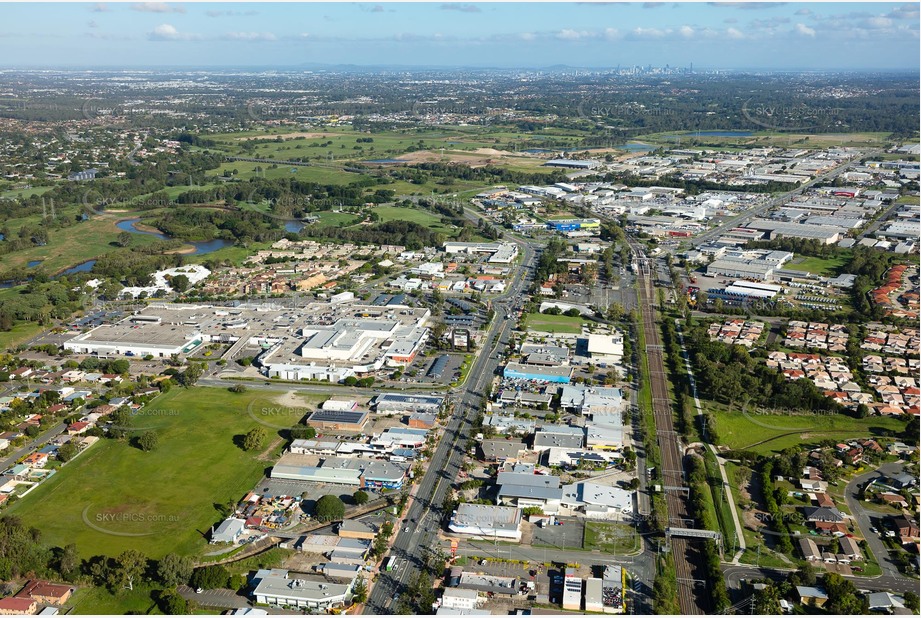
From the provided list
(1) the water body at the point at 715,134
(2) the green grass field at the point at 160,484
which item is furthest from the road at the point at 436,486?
(1) the water body at the point at 715,134

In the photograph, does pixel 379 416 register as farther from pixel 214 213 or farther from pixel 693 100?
pixel 693 100

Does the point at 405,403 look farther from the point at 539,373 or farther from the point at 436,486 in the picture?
the point at 539,373

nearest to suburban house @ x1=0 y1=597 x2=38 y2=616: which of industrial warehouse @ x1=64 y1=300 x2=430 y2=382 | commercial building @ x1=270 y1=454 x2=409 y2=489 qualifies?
commercial building @ x1=270 y1=454 x2=409 y2=489

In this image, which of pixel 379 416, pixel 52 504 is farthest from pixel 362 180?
pixel 52 504

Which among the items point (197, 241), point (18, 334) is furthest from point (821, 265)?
point (18, 334)

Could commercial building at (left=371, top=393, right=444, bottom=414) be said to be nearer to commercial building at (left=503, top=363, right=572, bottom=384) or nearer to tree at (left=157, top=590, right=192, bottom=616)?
commercial building at (left=503, top=363, right=572, bottom=384)

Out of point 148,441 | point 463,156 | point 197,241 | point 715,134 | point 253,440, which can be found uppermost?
point 715,134
